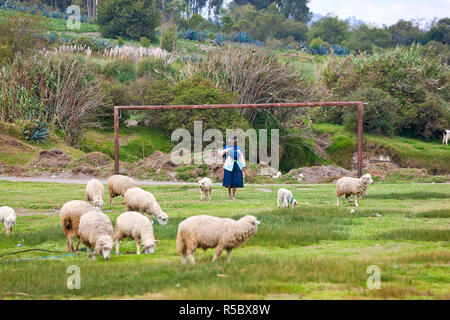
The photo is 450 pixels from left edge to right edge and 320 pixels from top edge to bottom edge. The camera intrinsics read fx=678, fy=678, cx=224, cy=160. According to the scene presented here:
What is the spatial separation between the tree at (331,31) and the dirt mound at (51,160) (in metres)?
90.0

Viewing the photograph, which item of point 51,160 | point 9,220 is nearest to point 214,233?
point 9,220

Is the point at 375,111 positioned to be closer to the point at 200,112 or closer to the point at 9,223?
the point at 200,112

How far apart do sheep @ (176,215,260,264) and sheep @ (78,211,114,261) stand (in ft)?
4.27

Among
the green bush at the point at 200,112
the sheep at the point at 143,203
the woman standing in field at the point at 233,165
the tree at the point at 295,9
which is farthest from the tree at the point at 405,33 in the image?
the sheep at the point at 143,203

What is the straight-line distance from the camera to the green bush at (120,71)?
50.5m

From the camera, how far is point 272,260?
11.3 meters

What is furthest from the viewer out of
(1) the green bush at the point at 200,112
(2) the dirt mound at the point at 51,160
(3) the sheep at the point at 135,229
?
(1) the green bush at the point at 200,112

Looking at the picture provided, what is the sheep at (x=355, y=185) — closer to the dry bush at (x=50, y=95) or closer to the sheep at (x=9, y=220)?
the sheep at (x=9, y=220)

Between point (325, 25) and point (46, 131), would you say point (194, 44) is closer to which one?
point (325, 25)

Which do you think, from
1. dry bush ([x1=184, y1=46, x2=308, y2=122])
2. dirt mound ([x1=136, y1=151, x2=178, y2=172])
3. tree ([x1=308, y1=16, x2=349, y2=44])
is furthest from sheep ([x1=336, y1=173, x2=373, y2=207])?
tree ([x1=308, y1=16, x2=349, y2=44])

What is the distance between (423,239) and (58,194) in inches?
547

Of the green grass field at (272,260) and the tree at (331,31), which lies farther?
the tree at (331,31)

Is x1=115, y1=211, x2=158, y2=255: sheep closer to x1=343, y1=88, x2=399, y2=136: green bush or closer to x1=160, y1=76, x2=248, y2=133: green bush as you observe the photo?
x1=160, y1=76, x2=248, y2=133: green bush

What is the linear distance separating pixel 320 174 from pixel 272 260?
20.3 meters
